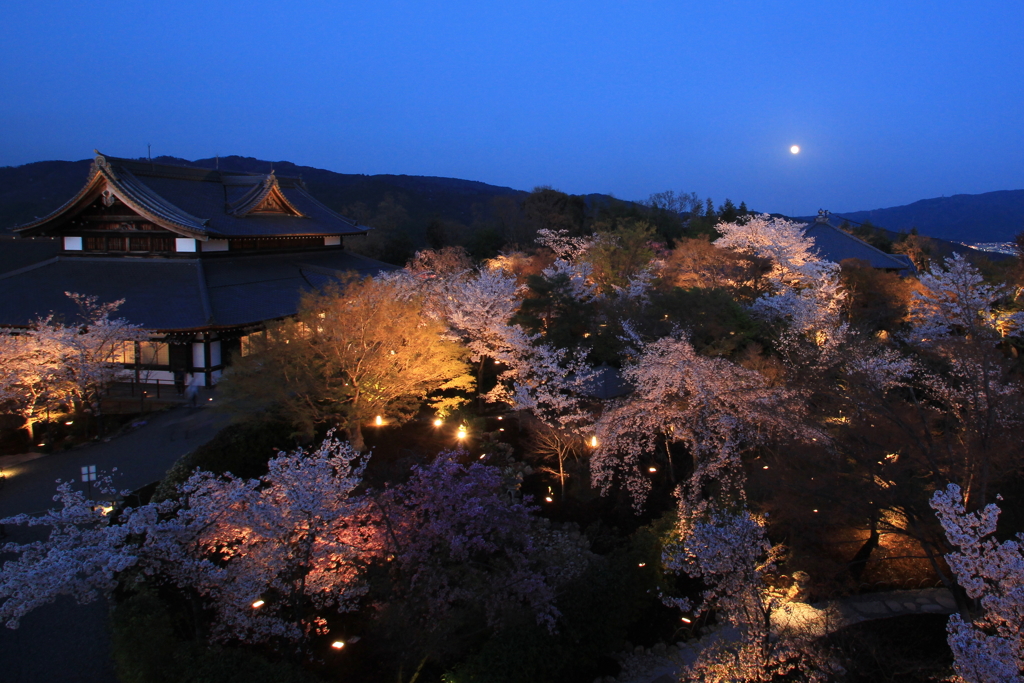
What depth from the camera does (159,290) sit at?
18.1 m

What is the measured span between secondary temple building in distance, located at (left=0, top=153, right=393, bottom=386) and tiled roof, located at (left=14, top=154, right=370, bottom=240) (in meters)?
0.05

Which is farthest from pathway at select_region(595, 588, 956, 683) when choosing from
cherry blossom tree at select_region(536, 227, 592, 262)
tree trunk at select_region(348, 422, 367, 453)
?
cherry blossom tree at select_region(536, 227, 592, 262)

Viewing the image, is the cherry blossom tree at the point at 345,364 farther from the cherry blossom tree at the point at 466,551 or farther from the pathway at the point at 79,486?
the cherry blossom tree at the point at 466,551

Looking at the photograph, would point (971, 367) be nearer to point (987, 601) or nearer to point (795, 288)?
point (987, 601)

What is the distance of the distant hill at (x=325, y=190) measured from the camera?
53438mm

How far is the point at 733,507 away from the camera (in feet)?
34.2

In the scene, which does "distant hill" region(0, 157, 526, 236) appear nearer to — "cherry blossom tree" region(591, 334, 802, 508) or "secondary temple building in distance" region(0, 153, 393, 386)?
"secondary temple building in distance" region(0, 153, 393, 386)

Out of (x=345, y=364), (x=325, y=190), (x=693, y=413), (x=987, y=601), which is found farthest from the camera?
(x=325, y=190)

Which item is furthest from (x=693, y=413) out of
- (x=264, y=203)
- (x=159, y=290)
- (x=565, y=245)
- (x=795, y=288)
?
(x=565, y=245)

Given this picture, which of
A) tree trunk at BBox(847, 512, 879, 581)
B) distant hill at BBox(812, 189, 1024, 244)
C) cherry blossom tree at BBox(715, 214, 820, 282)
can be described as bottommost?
tree trunk at BBox(847, 512, 879, 581)

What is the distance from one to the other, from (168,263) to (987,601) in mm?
21844

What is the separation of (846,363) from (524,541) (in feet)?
25.8

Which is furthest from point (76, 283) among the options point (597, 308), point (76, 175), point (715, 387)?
point (76, 175)

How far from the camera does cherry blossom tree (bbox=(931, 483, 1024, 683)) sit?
19.1 feet
